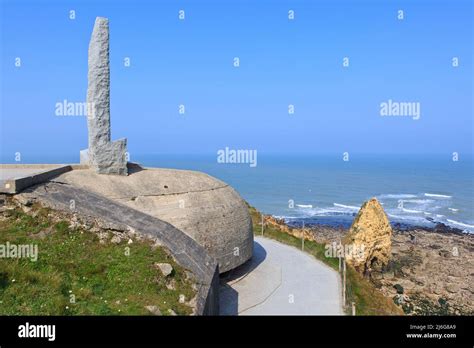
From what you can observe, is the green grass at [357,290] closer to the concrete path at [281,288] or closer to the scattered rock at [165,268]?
the concrete path at [281,288]

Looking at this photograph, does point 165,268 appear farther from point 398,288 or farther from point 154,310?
point 398,288

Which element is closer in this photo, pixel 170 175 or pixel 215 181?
pixel 170 175

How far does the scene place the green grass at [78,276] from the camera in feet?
32.3

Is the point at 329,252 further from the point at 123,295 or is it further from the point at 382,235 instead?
the point at 123,295

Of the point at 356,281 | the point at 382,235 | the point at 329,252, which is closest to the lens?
the point at 356,281

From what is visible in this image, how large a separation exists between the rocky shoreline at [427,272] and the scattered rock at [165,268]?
54.6ft

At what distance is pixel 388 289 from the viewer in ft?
102

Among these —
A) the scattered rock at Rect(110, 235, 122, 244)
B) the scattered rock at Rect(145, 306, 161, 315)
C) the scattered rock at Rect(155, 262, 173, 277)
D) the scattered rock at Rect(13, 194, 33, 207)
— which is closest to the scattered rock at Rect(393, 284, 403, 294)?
the scattered rock at Rect(155, 262, 173, 277)

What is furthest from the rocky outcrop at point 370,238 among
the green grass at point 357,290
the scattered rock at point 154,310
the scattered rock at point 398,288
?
the scattered rock at point 154,310

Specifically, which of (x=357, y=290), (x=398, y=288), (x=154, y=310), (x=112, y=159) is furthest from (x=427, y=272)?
(x=154, y=310)

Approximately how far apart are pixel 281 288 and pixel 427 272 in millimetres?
23246

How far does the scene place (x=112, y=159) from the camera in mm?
17172
